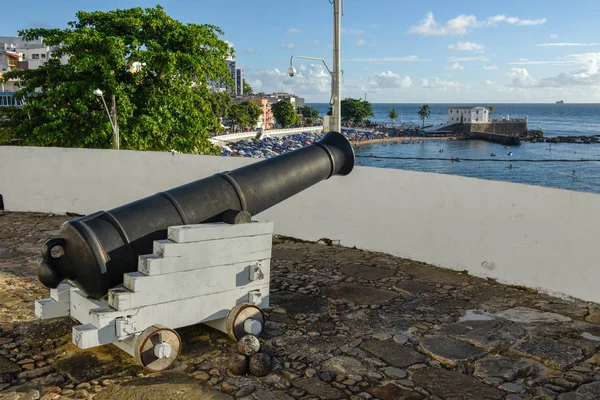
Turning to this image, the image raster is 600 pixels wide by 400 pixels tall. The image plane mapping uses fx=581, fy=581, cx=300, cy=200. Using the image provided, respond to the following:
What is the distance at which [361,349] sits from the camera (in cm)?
412

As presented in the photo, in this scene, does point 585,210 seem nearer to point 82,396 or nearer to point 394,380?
point 394,380

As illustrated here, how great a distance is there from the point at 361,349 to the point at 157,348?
141 cm

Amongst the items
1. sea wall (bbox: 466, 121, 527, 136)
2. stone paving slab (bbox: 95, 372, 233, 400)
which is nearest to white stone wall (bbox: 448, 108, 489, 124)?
sea wall (bbox: 466, 121, 527, 136)

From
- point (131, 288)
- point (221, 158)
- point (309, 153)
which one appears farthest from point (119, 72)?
point (131, 288)

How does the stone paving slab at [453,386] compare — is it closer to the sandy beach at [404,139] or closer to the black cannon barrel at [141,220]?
the black cannon barrel at [141,220]

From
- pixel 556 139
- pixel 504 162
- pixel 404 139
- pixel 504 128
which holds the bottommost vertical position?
pixel 504 162

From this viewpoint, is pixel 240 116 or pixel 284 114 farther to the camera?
pixel 284 114

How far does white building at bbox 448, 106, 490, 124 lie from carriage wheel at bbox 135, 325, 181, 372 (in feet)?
418

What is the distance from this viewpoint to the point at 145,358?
368 centimetres

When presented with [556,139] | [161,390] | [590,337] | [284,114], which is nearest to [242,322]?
[161,390]

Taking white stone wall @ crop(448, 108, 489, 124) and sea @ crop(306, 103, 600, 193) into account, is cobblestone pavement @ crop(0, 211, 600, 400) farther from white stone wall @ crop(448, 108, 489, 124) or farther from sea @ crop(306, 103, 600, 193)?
white stone wall @ crop(448, 108, 489, 124)

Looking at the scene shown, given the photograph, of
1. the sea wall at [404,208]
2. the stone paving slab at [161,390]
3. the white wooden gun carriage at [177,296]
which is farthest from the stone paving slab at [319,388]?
the sea wall at [404,208]

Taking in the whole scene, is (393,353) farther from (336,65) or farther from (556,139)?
(556,139)

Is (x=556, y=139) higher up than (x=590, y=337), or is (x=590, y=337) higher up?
(x=590, y=337)
